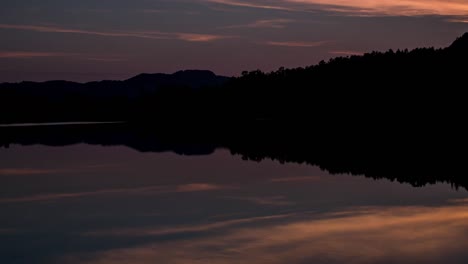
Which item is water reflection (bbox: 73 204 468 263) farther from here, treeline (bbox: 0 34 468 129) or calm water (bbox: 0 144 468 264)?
treeline (bbox: 0 34 468 129)

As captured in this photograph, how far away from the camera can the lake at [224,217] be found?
1352 centimetres

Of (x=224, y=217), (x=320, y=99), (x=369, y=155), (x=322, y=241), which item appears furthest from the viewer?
(x=320, y=99)

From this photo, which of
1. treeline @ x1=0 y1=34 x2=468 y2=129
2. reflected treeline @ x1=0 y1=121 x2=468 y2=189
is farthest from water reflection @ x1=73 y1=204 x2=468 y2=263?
treeline @ x1=0 y1=34 x2=468 y2=129

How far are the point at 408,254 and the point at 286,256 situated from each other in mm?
2067

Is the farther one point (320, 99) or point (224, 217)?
point (320, 99)

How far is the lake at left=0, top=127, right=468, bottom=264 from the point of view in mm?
13516

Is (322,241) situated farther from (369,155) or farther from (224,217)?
(369,155)

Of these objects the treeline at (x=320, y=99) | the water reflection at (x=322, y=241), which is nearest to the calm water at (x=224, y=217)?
the water reflection at (x=322, y=241)

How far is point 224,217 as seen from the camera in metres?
17.5

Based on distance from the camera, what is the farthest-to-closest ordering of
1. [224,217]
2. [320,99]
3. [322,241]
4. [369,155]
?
1. [320,99]
2. [369,155]
3. [224,217]
4. [322,241]

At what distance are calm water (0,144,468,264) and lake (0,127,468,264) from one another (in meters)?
0.03

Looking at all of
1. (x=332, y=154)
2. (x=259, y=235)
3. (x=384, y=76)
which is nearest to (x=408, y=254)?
(x=259, y=235)

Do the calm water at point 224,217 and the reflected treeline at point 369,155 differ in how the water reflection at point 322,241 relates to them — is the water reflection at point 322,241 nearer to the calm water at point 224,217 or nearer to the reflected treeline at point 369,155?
the calm water at point 224,217

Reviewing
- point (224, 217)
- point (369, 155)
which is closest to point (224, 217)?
point (224, 217)
